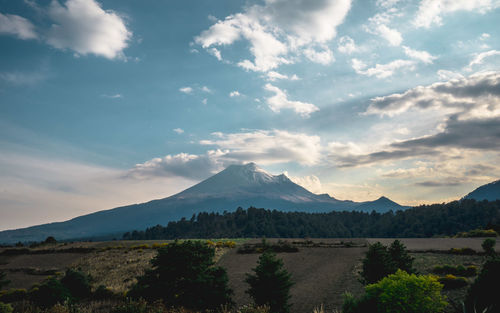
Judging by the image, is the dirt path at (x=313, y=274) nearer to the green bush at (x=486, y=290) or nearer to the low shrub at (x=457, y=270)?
the low shrub at (x=457, y=270)

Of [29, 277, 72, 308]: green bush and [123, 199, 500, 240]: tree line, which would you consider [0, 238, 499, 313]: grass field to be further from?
[123, 199, 500, 240]: tree line

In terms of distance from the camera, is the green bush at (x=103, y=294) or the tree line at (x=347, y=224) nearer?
the green bush at (x=103, y=294)

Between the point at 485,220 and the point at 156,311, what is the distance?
109747 millimetres

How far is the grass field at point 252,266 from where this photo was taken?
27297mm

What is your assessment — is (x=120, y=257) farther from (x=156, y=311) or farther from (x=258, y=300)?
(x=156, y=311)

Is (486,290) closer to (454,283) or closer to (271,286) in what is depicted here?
(271,286)

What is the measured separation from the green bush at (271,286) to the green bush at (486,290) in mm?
10193

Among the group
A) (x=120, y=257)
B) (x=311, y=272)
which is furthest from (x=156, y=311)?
(x=120, y=257)

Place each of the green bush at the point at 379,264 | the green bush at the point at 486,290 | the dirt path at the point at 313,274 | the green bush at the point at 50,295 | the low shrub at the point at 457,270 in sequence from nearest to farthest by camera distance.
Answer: the green bush at the point at 486,290
the green bush at the point at 379,264
the green bush at the point at 50,295
the dirt path at the point at 313,274
the low shrub at the point at 457,270

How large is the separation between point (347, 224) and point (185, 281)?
11524 centimetres

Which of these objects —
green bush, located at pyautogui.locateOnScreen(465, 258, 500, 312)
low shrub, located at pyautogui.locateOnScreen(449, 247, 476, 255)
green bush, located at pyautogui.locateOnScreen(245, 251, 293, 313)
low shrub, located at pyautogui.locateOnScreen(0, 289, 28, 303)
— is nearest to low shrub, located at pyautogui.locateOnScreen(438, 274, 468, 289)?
green bush, located at pyautogui.locateOnScreen(245, 251, 293, 313)

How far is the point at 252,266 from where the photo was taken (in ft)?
142

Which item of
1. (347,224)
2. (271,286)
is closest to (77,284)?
(271,286)

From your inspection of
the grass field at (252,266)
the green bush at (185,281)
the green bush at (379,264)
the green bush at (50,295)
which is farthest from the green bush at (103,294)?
the green bush at (379,264)
